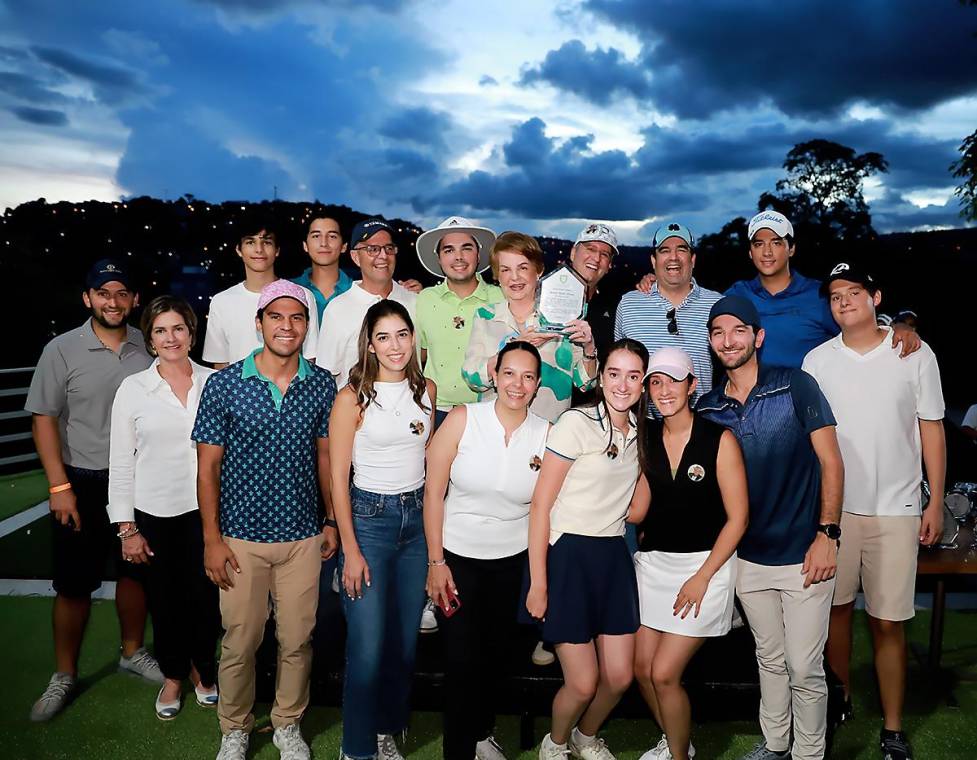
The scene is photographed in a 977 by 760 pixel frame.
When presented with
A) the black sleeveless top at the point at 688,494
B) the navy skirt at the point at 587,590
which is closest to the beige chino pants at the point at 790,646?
the black sleeveless top at the point at 688,494

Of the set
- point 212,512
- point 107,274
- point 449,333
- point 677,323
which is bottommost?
point 212,512

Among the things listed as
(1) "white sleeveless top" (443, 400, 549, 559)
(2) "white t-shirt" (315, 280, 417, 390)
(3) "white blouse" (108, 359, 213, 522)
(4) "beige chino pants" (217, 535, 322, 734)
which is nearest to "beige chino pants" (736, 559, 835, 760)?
(1) "white sleeveless top" (443, 400, 549, 559)

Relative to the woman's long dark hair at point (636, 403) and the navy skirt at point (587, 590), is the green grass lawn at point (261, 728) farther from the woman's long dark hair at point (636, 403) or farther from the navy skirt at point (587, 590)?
the woman's long dark hair at point (636, 403)

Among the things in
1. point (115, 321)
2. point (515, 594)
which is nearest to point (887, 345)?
point (515, 594)

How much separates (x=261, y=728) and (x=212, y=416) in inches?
68.2

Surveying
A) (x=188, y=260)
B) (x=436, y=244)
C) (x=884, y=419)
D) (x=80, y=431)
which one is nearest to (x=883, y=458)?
(x=884, y=419)

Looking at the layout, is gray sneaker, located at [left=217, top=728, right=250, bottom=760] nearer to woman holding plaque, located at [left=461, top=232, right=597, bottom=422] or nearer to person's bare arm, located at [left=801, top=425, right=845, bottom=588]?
woman holding plaque, located at [left=461, top=232, right=597, bottom=422]

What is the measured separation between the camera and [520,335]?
3607mm

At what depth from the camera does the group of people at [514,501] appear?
312 centimetres

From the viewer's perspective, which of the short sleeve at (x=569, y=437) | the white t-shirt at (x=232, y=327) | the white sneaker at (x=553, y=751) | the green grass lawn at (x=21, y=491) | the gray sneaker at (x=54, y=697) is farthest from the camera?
the green grass lawn at (x=21, y=491)

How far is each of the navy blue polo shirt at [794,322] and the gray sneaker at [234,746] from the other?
11.0 ft

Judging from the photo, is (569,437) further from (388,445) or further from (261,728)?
(261,728)

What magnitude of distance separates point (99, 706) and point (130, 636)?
0.42 meters

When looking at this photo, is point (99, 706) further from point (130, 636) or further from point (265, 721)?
point (265, 721)
